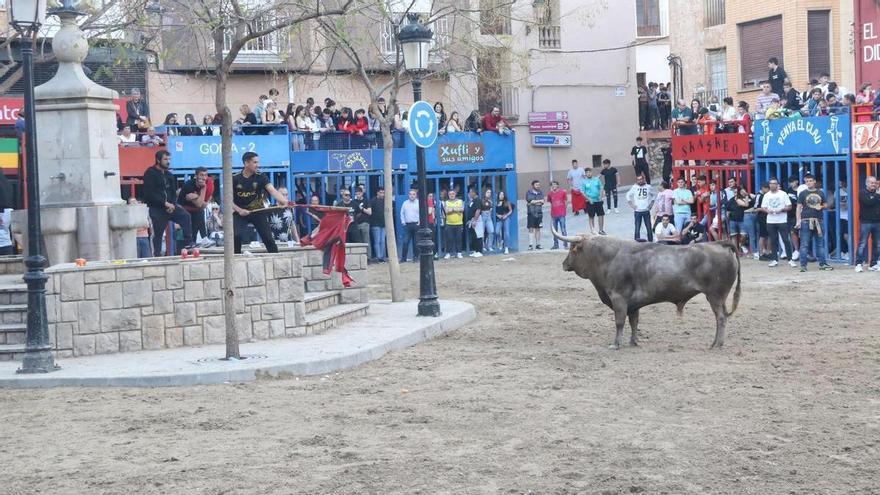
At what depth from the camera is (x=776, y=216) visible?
79.5ft

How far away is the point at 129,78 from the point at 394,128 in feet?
23.2

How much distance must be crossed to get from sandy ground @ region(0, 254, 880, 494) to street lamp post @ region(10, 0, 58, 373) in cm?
A: 62

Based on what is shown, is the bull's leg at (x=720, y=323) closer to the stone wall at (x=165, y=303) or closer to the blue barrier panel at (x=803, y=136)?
the stone wall at (x=165, y=303)

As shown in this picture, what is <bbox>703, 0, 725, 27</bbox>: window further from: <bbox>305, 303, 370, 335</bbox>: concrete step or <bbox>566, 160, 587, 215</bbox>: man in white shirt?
<bbox>305, 303, 370, 335</bbox>: concrete step

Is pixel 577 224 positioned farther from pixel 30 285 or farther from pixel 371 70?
pixel 30 285

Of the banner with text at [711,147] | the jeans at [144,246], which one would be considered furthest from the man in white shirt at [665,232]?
the jeans at [144,246]

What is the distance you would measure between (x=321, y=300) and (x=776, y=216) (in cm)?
1162

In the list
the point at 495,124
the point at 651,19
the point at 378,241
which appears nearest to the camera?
the point at 378,241

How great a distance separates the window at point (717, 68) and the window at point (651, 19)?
39.2ft

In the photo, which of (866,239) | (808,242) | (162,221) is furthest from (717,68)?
(162,221)

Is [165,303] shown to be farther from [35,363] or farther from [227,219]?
[35,363]

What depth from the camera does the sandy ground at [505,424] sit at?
797 centimetres

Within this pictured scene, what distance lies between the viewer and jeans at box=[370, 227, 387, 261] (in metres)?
28.7

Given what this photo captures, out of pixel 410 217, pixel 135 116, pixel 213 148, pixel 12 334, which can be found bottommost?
pixel 12 334
